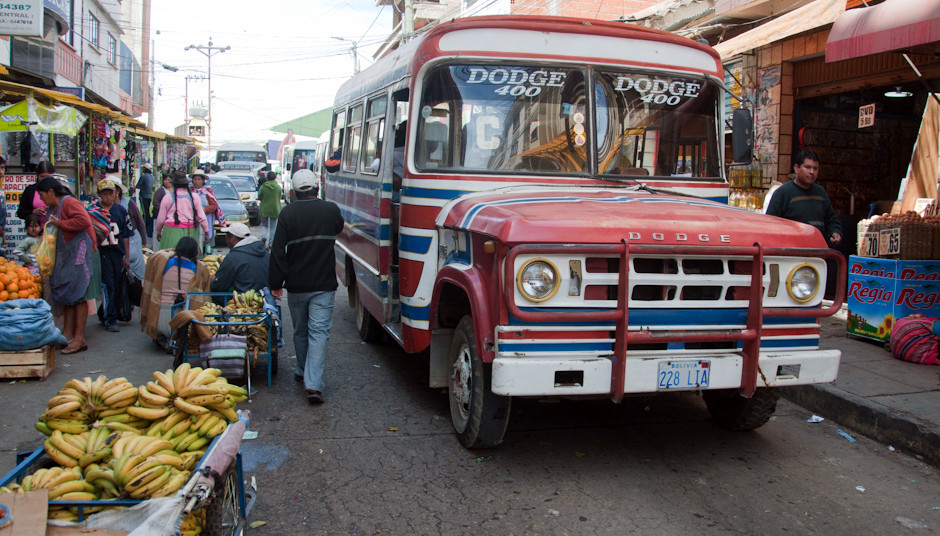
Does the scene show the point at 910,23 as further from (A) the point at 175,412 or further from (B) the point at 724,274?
(A) the point at 175,412

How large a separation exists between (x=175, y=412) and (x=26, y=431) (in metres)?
2.45

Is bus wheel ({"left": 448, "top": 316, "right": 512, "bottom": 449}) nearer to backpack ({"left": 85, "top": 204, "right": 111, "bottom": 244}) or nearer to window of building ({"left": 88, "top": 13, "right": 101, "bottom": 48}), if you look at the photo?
backpack ({"left": 85, "top": 204, "right": 111, "bottom": 244})

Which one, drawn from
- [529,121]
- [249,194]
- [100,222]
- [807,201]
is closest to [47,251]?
[100,222]

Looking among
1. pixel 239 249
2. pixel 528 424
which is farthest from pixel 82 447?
pixel 239 249

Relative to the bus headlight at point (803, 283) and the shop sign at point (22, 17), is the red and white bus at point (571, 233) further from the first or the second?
the shop sign at point (22, 17)

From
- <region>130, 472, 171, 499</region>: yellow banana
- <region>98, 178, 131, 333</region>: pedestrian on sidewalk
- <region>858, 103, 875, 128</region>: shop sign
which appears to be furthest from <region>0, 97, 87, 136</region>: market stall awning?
<region>858, 103, 875, 128</region>: shop sign

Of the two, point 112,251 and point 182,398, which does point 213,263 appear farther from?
point 182,398

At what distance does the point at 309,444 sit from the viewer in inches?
201

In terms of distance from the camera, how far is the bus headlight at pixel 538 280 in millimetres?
4008

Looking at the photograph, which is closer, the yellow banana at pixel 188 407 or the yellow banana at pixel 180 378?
the yellow banana at pixel 188 407

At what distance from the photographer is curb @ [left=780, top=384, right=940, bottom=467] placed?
512cm

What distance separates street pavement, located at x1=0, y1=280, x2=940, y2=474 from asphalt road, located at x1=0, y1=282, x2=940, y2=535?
0.05 metres

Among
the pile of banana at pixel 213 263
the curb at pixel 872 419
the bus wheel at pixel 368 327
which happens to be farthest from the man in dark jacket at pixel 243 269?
the curb at pixel 872 419

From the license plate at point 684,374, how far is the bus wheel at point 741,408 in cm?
82
